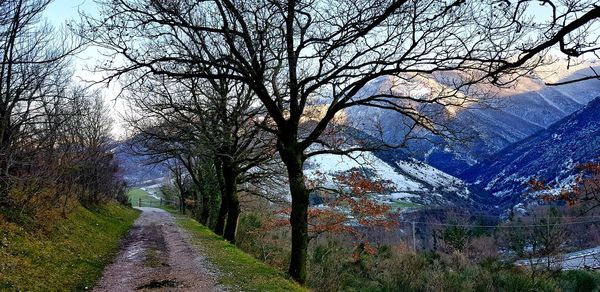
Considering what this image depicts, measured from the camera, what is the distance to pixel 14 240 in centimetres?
1009

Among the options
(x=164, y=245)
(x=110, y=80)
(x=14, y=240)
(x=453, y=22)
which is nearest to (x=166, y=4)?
(x=110, y=80)

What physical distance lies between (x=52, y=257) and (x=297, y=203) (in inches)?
224

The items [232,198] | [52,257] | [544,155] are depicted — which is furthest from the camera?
[544,155]

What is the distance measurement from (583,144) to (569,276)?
295 feet

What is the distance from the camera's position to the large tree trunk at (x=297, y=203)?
10.6 meters

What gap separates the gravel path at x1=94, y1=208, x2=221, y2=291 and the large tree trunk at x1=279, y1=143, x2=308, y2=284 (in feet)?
6.78

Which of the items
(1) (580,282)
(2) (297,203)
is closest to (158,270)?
(2) (297,203)

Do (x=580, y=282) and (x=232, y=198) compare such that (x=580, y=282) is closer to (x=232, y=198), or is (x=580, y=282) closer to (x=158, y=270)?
(x=232, y=198)

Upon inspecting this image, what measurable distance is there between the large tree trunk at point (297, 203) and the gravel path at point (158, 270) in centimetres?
207

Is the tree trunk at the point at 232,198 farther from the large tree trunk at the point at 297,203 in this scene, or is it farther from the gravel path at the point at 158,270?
the large tree trunk at the point at 297,203

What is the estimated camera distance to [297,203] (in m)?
10.6

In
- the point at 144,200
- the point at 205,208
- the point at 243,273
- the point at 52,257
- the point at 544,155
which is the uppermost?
the point at 544,155

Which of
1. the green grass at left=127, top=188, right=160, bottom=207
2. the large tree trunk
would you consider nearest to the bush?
the large tree trunk

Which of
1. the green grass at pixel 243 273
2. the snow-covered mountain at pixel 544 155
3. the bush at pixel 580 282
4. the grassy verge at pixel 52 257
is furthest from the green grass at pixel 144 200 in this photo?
the snow-covered mountain at pixel 544 155
